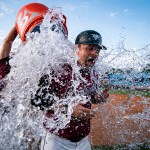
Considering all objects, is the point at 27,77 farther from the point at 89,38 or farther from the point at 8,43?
the point at 89,38

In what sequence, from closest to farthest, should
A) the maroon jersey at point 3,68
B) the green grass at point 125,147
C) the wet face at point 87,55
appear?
the wet face at point 87,55, the maroon jersey at point 3,68, the green grass at point 125,147

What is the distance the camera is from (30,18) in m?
3.86

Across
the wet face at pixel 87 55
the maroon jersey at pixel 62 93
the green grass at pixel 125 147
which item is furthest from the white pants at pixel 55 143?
the green grass at pixel 125 147

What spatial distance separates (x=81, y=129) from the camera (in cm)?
293

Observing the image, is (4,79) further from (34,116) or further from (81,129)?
(81,129)

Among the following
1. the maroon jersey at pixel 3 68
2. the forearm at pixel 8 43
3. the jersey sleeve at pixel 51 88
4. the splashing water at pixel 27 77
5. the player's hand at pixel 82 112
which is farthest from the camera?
the forearm at pixel 8 43

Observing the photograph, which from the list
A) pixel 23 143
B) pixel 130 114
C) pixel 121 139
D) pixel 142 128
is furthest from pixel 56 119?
pixel 130 114

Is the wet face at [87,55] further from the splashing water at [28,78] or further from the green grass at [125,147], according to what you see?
the green grass at [125,147]

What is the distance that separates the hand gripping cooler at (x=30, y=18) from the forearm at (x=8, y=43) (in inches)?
3.7

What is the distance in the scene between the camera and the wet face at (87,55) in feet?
10.00

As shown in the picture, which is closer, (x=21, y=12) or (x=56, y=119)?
(x=56, y=119)

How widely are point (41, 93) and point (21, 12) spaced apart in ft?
6.09

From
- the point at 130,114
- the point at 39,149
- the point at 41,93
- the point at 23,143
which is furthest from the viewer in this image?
the point at 130,114

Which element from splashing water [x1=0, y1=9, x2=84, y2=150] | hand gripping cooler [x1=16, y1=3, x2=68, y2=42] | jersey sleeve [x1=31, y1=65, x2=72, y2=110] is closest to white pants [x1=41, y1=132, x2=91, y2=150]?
splashing water [x1=0, y1=9, x2=84, y2=150]
